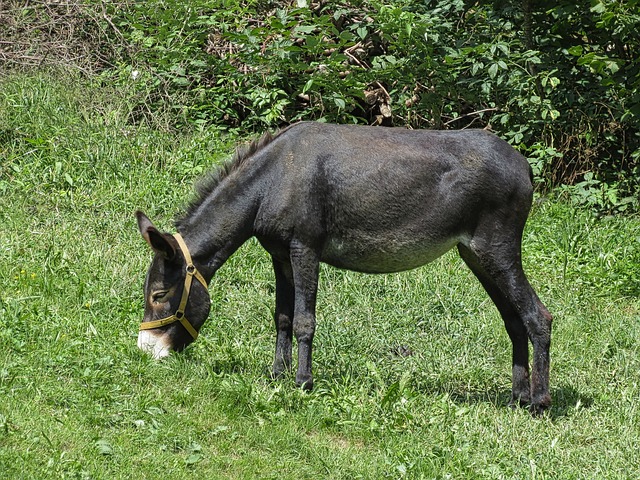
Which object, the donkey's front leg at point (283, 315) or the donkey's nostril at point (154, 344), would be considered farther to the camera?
the donkey's front leg at point (283, 315)

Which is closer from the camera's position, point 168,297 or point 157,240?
point 157,240

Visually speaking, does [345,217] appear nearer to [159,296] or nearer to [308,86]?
[159,296]

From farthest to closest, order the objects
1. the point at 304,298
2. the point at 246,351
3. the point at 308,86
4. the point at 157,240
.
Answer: the point at 308,86, the point at 246,351, the point at 304,298, the point at 157,240

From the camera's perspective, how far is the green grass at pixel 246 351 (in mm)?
6109

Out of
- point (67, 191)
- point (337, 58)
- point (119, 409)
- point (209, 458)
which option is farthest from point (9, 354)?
point (337, 58)

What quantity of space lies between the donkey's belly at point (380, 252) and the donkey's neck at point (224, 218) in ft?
2.05

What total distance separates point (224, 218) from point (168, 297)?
0.69 metres

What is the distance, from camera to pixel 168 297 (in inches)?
282

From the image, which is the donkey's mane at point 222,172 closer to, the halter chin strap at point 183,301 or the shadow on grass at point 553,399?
the halter chin strap at point 183,301

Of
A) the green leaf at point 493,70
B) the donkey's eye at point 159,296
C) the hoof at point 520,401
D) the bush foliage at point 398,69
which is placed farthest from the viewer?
the bush foliage at point 398,69

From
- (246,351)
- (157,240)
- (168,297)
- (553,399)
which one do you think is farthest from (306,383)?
(553,399)

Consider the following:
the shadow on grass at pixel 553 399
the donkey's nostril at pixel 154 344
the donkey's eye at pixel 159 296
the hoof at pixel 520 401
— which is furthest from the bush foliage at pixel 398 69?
the donkey's nostril at pixel 154 344

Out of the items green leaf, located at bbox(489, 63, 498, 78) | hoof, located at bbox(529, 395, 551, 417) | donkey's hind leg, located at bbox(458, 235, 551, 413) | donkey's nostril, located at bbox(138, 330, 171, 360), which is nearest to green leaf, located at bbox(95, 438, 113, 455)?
donkey's nostril, located at bbox(138, 330, 171, 360)

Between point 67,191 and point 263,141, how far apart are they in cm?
379
